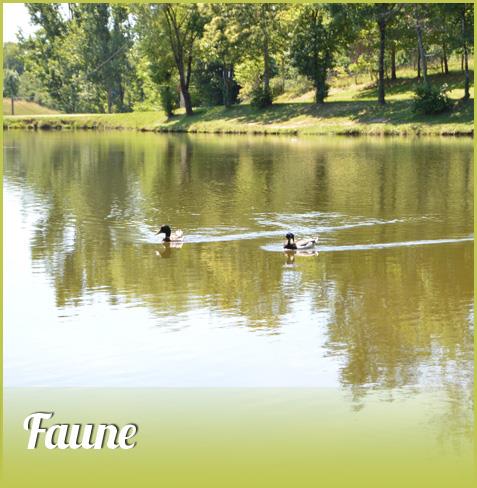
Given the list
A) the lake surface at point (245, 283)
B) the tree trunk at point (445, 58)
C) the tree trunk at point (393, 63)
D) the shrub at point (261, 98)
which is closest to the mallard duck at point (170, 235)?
the lake surface at point (245, 283)

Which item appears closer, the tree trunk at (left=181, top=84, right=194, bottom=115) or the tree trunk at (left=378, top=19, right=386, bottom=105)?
the tree trunk at (left=378, top=19, right=386, bottom=105)

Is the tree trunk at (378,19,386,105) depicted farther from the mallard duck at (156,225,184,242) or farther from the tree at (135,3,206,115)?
the mallard duck at (156,225,184,242)

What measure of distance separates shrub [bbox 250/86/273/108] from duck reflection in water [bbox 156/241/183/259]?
6344 cm

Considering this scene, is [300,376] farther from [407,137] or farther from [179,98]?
[179,98]

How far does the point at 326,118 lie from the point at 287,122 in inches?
163

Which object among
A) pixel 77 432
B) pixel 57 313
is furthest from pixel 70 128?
pixel 77 432

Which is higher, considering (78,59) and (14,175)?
(78,59)

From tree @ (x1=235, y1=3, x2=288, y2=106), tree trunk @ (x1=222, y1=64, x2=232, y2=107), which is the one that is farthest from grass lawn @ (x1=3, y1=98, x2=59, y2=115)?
tree @ (x1=235, y1=3, x2=288, y2=106)

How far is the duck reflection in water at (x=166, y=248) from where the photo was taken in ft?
77.3

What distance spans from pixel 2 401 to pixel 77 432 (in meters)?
1.87

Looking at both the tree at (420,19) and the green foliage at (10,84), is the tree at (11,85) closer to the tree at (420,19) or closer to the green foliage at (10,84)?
the green foliage at (10,84)

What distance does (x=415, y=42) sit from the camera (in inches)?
3241

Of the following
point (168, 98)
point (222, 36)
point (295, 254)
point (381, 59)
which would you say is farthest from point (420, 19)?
point (295, 254)

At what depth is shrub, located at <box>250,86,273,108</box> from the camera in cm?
8736
